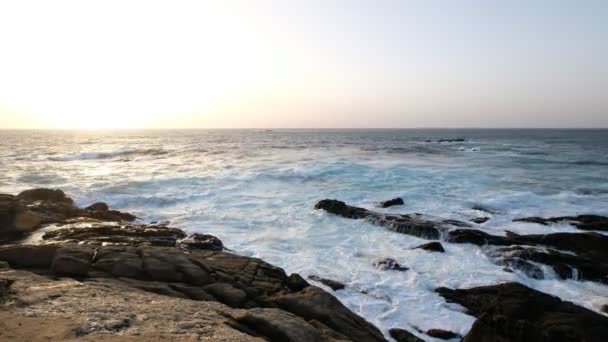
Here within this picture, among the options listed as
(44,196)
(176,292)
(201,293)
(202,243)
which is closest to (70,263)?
(176,292)

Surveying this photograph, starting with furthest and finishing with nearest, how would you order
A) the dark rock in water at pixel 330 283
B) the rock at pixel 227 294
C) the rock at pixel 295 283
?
the dark rock in water at pixel 330 283 → the rock at pixel 295 283 → the rock at pixel 227 294

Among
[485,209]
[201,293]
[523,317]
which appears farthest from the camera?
[485,209]

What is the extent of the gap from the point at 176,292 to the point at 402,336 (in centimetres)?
548

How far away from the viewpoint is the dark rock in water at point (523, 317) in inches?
350

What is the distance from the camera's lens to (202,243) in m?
15.4

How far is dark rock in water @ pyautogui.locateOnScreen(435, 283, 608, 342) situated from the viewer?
888 cm

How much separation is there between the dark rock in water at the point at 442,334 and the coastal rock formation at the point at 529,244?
17.1ft

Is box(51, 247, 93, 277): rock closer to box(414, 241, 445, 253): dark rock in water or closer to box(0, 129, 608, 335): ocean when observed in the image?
box(0, 129, 608, 335): ocean

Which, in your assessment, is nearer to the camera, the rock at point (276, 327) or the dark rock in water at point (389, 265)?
the rock at point (276, 327)

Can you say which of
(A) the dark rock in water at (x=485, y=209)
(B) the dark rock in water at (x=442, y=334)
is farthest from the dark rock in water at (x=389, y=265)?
(A) the dark rock in water at (x=485, y=209)

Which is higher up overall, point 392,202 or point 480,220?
point 392,202

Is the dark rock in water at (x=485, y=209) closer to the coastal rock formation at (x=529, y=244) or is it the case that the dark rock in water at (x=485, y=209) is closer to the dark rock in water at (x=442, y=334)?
the coastal rock formation at (x=529, y=244)

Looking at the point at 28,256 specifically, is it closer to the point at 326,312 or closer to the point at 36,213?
the point at 326,312

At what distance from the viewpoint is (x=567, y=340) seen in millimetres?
9031
